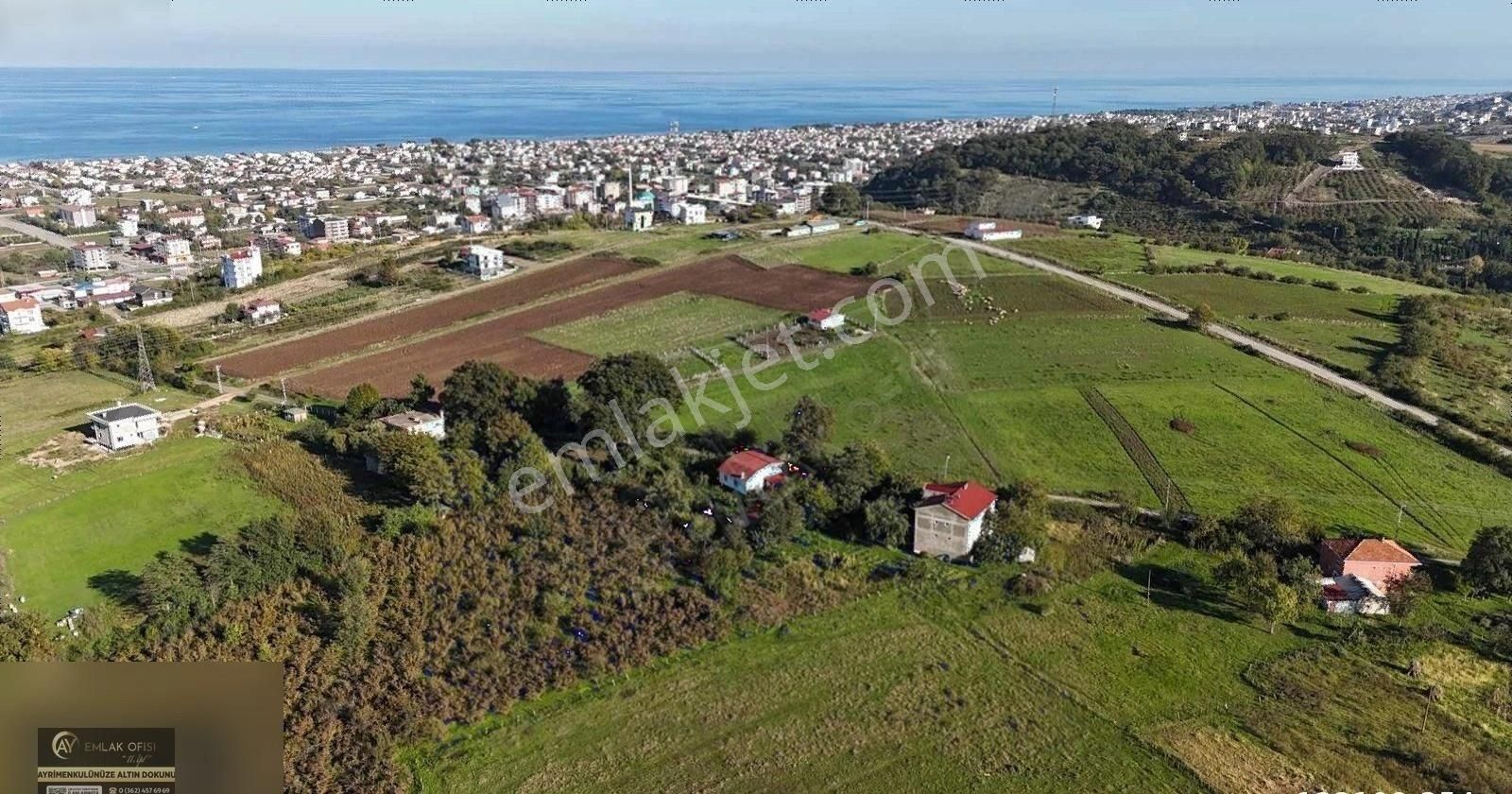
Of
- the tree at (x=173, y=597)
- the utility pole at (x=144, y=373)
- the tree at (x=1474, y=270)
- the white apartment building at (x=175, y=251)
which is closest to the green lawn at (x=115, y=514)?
the tree at (x=173, y=597)

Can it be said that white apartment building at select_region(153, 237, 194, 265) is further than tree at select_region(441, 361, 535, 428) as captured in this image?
Yes

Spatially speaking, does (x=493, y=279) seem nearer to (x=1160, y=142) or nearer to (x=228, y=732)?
(x=228, y=732)

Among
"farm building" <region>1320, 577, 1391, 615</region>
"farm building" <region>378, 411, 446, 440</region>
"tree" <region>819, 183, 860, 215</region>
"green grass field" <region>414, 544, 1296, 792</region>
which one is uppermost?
"tree" <region>819, 183, 860, 215</region>

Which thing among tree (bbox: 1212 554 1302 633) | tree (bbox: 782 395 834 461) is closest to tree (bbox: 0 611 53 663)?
tree (bbox: 782 395 834 461)

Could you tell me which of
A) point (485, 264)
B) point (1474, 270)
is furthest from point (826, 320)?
point (1474, 270)

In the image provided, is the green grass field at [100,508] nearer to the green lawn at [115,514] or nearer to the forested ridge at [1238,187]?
the green lawn at [115,514]

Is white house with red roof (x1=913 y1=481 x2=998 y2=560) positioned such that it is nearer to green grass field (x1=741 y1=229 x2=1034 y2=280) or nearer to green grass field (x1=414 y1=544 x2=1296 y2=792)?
green grass field (x1=414 y1=544 x2=1296 y2=792)
